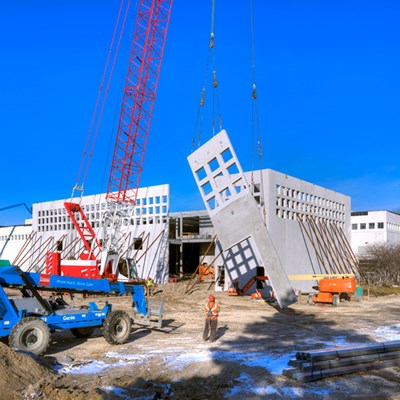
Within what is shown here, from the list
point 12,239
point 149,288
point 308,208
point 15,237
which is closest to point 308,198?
point 308,208

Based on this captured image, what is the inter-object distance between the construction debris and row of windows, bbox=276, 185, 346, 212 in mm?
19280

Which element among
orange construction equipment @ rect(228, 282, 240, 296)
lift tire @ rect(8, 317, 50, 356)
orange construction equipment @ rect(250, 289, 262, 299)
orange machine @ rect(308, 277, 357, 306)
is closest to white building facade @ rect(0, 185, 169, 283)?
orange construction equipment @ rect(228, 282, 240, 296)

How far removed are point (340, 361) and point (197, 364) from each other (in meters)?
3.12

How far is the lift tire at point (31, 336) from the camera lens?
1040 cm

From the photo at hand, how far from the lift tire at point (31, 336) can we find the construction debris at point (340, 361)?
5708 mm

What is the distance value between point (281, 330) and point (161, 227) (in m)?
19.5

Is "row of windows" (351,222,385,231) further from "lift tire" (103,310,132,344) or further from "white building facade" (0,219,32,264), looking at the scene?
"lift tire" (103,310,132,344)

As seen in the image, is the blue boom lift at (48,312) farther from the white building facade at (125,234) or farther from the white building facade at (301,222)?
the white building facade at (125,234)

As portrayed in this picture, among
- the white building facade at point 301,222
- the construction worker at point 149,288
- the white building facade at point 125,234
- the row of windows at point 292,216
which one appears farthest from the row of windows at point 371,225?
the construction worker at point 149,288

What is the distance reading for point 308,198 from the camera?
3284 centimetres

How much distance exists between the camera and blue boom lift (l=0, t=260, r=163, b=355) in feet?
35.3

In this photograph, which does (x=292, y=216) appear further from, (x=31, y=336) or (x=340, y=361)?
(x=31, y=336)

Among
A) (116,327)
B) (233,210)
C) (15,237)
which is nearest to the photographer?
(116,327)

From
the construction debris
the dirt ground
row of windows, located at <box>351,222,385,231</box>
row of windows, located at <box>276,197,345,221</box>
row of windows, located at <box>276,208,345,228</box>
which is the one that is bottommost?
the dirt ground
